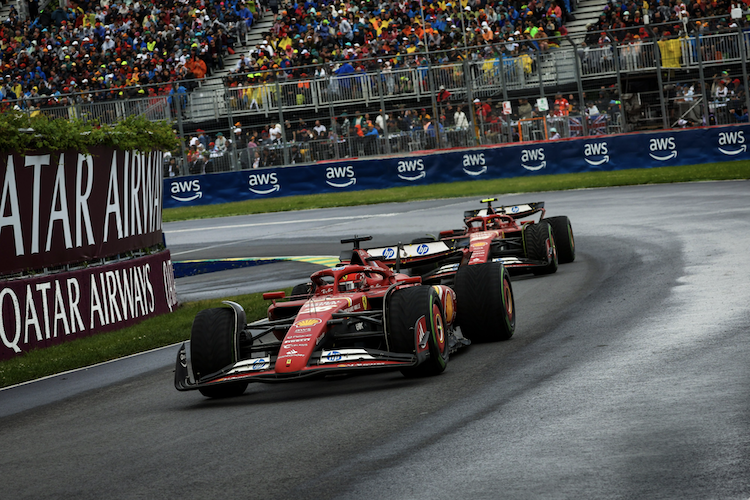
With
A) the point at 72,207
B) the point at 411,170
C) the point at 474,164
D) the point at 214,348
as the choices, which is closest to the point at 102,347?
the point at 72,207

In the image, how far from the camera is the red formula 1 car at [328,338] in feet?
25.1

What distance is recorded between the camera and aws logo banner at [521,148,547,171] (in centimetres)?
3122

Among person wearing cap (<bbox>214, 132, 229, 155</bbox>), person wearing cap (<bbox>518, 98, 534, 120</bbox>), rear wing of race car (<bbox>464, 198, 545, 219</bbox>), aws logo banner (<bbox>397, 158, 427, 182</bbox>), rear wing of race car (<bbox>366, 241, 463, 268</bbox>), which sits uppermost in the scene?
person wearing cap (<bbox>214, 132, 229, 155</bbox>)

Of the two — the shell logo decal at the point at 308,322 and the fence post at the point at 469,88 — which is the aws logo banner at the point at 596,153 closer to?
the fence post at the point at 469,88

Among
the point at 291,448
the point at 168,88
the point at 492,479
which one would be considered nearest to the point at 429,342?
the point at 291,448

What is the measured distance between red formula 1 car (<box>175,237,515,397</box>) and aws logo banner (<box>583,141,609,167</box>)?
22.6m

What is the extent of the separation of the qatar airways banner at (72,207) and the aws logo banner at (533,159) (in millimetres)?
18729

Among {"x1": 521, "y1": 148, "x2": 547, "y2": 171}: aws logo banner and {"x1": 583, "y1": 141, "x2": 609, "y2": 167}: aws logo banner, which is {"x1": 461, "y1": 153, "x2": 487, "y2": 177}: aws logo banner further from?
{"x1": 583, "y1": 141, "x2": 609, "y2": 167}: aws logo banner

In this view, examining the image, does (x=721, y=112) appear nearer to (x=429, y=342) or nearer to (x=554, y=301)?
(x=554, y=301)

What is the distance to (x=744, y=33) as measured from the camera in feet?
93.5

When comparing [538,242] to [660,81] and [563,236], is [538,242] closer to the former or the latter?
[563,236]

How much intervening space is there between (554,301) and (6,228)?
21.2 ft

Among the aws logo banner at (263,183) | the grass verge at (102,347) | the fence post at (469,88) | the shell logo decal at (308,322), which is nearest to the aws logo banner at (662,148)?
the fence post at (469,88)

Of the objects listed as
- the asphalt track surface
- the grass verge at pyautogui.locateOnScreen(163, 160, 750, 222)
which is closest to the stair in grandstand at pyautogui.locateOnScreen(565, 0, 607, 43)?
the grass verge at pyautogui.locateOnScreen(163, 160, 750, 222)
